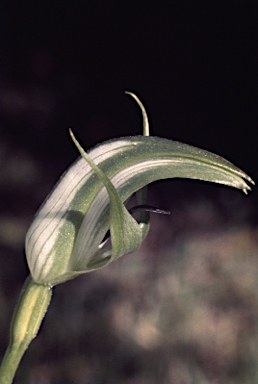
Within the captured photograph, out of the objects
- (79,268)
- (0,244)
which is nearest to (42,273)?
(79,268)

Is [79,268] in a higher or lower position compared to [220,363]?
higher

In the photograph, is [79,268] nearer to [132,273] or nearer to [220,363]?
[132,273]

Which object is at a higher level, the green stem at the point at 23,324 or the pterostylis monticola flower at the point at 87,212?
the pterostylis monticola flower at the point at 87,212

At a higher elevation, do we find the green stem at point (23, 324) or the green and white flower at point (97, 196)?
the green and white flower at point (97, 196)

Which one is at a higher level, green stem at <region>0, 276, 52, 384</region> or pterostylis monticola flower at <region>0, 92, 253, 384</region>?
pterostylis monticola flower at <region>0, 92, 253, 384</region>
